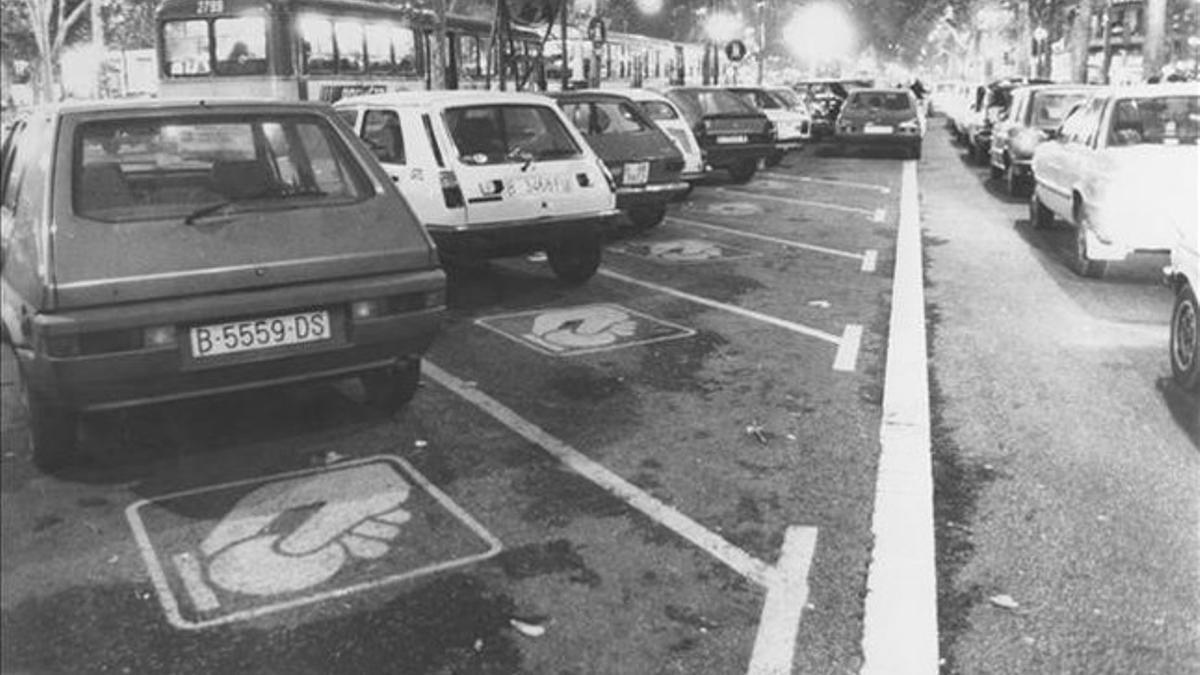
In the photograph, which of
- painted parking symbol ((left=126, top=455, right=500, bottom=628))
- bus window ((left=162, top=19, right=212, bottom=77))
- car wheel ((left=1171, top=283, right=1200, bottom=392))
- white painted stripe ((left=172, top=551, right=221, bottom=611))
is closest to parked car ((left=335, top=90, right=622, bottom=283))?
painted parking symbol ((left=126, top=455, right=500, bottom=628))

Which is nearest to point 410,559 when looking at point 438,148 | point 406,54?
point 438,148

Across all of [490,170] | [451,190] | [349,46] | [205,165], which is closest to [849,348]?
[490,170]

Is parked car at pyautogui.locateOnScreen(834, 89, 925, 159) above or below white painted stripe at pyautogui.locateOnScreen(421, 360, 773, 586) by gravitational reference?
above

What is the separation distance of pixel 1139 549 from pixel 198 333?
11.9 feet

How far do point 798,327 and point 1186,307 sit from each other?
2438mm

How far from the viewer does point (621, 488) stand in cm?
446

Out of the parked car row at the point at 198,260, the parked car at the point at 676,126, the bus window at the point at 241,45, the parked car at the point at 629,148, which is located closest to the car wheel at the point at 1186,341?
the parked car row at the point at 198,260

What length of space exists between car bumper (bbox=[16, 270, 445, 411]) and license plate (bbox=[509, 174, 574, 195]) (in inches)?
121

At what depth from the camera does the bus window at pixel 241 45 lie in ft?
52.6

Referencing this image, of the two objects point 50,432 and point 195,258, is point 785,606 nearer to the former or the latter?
point 195,258

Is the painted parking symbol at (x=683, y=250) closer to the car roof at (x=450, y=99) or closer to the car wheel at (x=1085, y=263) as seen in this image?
the car roof at (x=450, y=99)

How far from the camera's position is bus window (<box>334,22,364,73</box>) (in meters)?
17.1

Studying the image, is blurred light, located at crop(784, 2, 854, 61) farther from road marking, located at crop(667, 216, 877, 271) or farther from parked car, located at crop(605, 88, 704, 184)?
road marking, located at crop(667, 216, 877, 271)

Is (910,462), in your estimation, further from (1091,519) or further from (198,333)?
(198,333)
